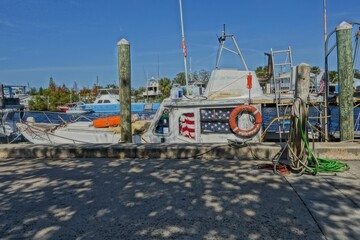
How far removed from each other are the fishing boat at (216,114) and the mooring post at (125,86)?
3015mm

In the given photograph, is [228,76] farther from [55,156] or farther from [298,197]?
[298,197]

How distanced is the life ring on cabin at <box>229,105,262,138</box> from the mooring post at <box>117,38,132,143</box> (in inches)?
137

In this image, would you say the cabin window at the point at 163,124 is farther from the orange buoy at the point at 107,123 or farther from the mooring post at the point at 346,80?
the mooring post at the point at 346,80

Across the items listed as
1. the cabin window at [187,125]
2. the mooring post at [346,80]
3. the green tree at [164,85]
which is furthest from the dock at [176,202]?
the green tree at [164,85]

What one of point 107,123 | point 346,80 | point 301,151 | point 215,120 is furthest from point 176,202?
point 107,123

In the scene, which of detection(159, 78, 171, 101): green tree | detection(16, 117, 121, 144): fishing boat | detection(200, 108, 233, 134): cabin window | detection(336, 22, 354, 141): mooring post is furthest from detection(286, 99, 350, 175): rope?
detection(159, 78, 171, 101): green tree

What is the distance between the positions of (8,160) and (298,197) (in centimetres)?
566

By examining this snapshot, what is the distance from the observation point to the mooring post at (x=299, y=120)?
4746 mm

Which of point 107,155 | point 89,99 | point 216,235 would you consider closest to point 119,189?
point 216,235

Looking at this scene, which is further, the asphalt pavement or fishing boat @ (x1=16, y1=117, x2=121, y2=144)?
fishing boat @ (x1=16, y1=117, x2=121, y2=144)

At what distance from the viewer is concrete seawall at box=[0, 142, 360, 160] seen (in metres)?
5.57

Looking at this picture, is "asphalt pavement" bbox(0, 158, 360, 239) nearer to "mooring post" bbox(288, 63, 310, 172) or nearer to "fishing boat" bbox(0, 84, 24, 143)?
"mooring post" bbox(288, 63, 310, 172)

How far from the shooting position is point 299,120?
4.74 metres

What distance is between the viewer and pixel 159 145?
21.3ft
